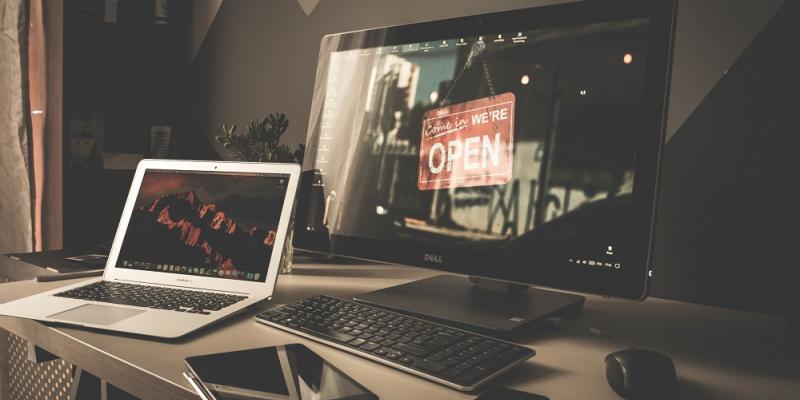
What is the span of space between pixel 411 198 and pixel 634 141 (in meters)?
0.37

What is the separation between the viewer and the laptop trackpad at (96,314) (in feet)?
2.60

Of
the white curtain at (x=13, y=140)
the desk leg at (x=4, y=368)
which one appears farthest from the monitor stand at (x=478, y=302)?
the white curtain at (x=13, y=140)

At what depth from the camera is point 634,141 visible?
31.0 inches

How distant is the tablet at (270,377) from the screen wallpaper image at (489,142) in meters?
0.37

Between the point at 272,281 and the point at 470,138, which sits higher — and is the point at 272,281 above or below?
below

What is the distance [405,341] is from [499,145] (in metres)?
0.36

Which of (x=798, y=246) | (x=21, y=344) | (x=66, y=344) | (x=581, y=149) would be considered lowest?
(x=21, y=344)

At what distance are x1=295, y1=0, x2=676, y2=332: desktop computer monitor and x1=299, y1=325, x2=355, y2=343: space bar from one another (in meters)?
0.16

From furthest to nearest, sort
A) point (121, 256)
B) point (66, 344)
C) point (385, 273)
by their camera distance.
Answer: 1. point (385, 273)
2. point (121, 256)
3. point (66, 344)

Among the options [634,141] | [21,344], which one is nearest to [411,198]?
[634,141]

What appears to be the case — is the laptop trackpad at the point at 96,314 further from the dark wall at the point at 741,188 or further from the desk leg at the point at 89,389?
the dark wall at the point at 741,188

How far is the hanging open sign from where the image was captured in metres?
0.90

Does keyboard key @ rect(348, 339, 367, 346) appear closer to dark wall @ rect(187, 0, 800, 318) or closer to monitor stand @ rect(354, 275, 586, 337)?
monitor stand @ rect(354, 275, 586, 337)

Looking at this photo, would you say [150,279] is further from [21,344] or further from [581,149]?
[581,149]
